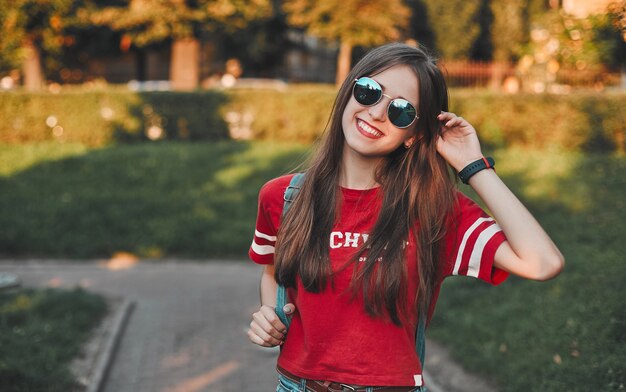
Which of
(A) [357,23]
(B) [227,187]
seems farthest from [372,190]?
(A) [357,23]

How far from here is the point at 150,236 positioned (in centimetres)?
971

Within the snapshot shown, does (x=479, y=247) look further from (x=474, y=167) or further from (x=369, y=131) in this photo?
(x=369, y=131)

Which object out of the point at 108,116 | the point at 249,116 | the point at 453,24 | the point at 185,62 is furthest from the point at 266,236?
the point at 453,24

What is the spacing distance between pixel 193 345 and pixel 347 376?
14.2ft

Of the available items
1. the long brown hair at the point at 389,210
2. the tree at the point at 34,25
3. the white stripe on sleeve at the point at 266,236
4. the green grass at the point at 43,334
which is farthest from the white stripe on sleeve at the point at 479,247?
the tree at the point at 34,25

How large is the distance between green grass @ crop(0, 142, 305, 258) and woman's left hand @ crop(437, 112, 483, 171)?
6.07 m

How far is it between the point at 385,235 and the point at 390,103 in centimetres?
39

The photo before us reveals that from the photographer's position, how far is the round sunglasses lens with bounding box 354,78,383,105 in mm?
2143

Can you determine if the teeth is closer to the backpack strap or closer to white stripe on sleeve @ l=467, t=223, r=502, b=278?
the backpack strap

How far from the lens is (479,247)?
2.04 metres

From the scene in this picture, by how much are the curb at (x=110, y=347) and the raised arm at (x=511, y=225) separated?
381 centimetres

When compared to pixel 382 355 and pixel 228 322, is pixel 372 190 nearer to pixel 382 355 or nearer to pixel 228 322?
pixel 382 355

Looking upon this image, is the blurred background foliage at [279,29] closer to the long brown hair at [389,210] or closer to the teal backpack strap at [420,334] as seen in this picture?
the long brown hair at [389,210]

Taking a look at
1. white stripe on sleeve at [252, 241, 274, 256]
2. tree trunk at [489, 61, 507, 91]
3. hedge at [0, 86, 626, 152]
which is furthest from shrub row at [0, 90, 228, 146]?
white stripe on sleeve at [252, 241, 274, 256]
